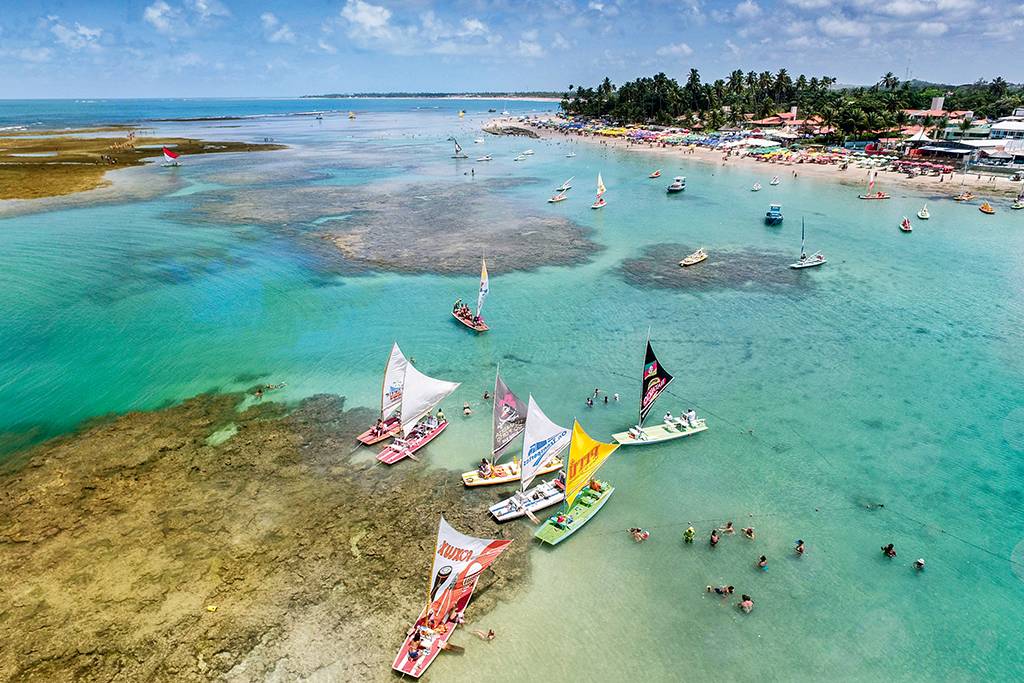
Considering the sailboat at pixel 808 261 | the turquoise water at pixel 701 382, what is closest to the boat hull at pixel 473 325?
the turquoise water at pixel 701 382

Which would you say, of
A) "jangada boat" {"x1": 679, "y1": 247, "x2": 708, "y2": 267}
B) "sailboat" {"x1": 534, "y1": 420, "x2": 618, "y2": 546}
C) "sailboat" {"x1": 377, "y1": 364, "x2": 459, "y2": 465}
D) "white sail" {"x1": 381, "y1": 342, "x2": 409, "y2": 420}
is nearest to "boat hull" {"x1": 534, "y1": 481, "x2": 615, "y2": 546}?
"sailboat" {"x1": 534, "y1": 420, "x2": 618, "y2": 546}

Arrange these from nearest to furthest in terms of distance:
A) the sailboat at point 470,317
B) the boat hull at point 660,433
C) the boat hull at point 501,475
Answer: the boat hull at point 501,475 → the boat hull at point 660,433 → the sailboat at point 470,317

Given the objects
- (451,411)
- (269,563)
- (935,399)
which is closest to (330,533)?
(269,563)

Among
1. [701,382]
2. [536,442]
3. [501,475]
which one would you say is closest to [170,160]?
[501,475]

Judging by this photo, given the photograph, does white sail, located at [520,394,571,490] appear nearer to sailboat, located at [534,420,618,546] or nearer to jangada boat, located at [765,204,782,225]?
sailboat, located at [534,420,618,546]

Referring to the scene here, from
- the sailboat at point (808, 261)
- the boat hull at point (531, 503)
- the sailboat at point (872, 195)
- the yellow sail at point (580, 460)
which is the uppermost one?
the sailboat at point (872, 195)

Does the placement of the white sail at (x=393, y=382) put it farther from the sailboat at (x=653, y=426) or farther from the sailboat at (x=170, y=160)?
the sailboat at (x=170, y=160)

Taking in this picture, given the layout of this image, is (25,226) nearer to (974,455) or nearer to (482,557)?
(482,557)
